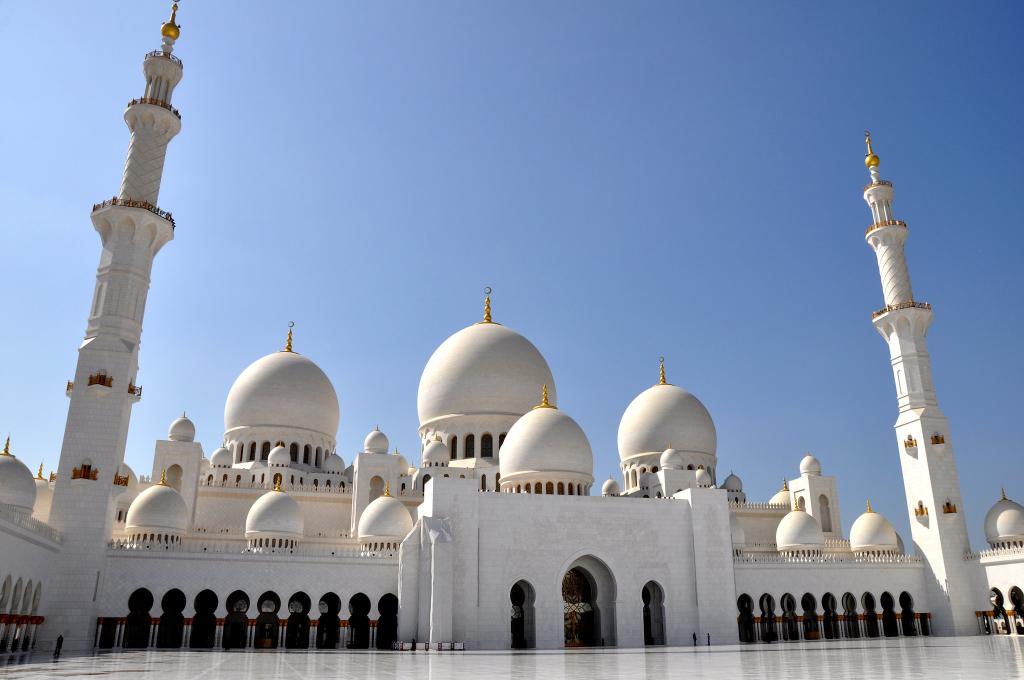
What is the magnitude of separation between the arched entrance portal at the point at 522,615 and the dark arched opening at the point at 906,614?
13622mm

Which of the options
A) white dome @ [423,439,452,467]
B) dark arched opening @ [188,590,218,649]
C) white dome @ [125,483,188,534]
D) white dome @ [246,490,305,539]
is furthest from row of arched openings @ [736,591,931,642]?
white dome @ [125,483,188,534]

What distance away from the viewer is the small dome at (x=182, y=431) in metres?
Result: 27.9

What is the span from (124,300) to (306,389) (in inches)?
424

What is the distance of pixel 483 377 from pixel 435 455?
3.63 m

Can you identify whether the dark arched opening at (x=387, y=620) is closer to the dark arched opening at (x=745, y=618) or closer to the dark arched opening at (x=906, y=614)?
the dark arched opening at (x=745, y=618)

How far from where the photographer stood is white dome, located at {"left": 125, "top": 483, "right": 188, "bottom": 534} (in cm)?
2281

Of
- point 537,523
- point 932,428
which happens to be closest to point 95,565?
point 537,523

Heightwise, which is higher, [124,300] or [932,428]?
[124,300]

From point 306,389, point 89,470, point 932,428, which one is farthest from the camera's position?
point 306,389

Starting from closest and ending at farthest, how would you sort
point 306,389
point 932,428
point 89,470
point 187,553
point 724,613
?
point 89,470 → point 187,553 → point 724,613 → point 932,428 → point 306,389

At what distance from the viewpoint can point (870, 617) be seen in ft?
87.9

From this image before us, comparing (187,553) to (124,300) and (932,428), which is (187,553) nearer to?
(124,300)

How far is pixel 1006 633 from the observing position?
24.5 m

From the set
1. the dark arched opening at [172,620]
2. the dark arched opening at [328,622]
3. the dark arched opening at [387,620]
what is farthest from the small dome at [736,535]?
the dark arched opening at [172,620]
